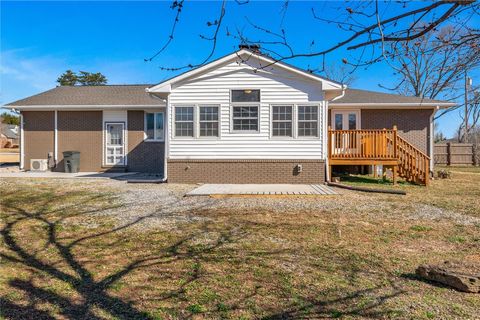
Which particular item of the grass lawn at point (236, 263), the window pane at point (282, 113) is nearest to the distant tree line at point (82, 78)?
the window pane at point (282, 113)

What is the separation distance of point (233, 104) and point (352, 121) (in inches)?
268

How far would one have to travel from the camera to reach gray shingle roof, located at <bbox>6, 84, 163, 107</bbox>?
16.6 meters

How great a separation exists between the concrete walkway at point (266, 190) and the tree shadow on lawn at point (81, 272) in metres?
3.11

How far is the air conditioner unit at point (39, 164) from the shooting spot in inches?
654

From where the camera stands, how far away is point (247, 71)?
1198 centimetres

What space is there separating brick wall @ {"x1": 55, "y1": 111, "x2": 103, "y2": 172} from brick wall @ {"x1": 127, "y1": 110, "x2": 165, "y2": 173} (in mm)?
1424

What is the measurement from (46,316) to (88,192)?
7.50 m

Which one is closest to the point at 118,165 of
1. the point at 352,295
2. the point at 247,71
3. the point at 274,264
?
the point at 247,71

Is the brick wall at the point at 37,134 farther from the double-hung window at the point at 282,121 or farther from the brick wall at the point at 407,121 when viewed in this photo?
the brick wall at the point at 407,121

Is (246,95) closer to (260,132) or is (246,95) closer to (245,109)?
(245,109)

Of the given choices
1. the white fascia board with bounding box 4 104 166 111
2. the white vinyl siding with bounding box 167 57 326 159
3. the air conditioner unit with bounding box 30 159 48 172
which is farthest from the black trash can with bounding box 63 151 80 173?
the white vinyl siding with bounding box 167 57 326 159

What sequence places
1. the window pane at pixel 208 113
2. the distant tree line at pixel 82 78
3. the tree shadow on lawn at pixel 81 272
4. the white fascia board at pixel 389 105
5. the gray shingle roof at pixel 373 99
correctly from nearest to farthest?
1. the tree shadow on lawn at pixel 81 272
2. the window pane at pixel 208 113
3. the white fascia board at pixel 389 105
4. the gray shingle roof at pixel 373 99
5. the distant tree line at pixel 82 78

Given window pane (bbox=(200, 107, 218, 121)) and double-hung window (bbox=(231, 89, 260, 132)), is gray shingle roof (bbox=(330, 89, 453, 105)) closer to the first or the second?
double-hung window (bbox=(231, 89, 260, 132))

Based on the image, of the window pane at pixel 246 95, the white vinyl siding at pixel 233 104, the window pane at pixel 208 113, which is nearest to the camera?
the white vinyl siding at pixel 233 104
